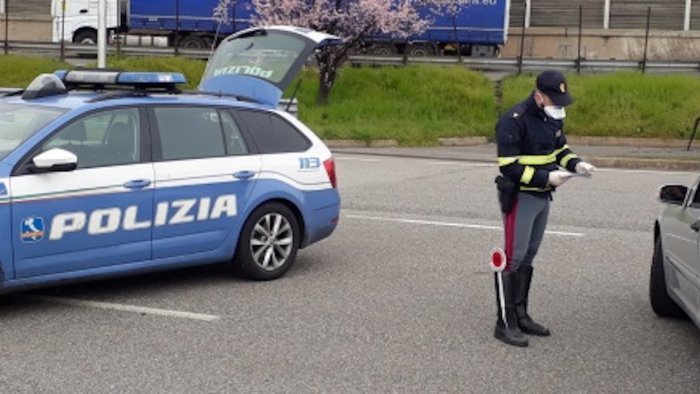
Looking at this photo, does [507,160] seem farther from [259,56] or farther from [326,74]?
[326,74]

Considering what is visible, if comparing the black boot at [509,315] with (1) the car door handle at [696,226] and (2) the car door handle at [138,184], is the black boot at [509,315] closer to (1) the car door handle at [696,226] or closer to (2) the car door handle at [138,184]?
(1) the car door handle at [696,226]

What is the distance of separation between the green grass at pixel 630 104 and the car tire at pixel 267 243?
17.4m

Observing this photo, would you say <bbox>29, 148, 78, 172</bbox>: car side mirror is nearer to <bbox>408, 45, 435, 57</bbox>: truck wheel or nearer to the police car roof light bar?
the police car roof light bar

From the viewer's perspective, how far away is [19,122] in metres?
6.79

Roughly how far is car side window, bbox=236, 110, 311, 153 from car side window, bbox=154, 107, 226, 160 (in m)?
0.30

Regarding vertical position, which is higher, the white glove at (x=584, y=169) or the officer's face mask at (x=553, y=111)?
the officer's face mask at (x=553, y=111)

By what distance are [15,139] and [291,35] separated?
11.0 ft

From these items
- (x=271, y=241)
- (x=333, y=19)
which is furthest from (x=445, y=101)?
(x=271, y=241)

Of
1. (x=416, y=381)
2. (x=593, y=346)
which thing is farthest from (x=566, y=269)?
(x=416, y=381)

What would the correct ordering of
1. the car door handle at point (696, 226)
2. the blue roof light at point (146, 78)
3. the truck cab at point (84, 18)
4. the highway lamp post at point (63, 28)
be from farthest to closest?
1. the truck cab at point (84, 18)
2. the highway lamp post at point (63, 28)
3. the blue roof light at point (146, 78)
4. the car door handle at point (696, 226)

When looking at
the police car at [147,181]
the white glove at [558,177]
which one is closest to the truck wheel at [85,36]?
the police car at [147,181]

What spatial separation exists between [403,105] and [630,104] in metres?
5.97

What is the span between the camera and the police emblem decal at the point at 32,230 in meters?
6.18

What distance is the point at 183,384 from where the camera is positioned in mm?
5188
